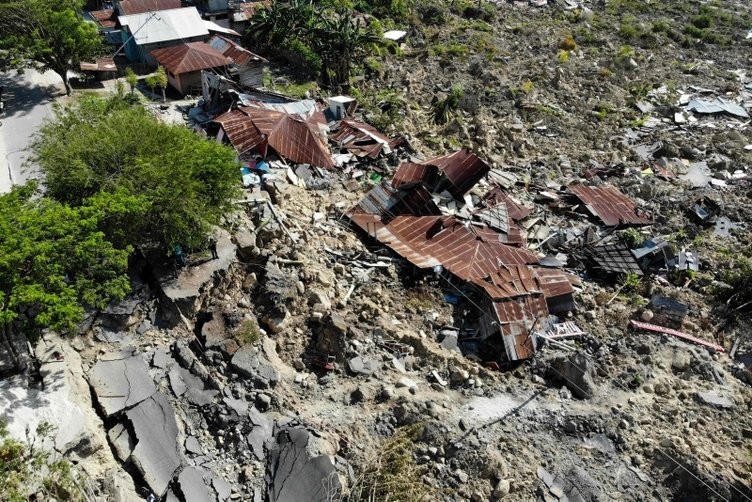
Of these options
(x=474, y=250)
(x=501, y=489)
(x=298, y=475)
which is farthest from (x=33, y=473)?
(x=474, y=250)

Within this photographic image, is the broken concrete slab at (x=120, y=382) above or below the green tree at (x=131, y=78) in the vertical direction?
above

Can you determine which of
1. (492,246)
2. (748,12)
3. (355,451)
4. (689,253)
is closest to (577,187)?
(689,253)

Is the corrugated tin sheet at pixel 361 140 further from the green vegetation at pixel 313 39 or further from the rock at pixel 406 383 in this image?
the rock at pixel 406 383

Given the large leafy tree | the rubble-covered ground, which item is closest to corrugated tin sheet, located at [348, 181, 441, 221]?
the rubble-covered ground

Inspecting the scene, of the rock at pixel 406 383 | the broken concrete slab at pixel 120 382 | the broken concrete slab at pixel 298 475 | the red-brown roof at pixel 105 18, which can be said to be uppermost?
the red-brown roof at pixel 105 18

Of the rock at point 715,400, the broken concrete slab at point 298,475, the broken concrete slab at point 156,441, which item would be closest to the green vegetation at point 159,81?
the broken concrete slab at point 156,441

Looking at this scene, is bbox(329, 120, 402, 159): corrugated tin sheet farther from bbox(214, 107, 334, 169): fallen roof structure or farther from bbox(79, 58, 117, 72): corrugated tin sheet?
bbox(79, 58, 117, 72): corrugated tin sheet

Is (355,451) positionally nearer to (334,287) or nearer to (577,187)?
(334,287)

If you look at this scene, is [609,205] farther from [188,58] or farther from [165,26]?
[165,26]
